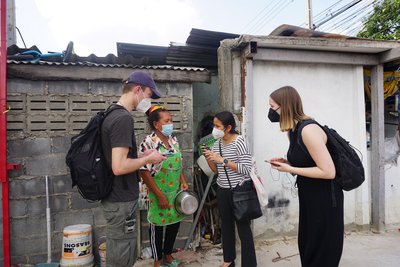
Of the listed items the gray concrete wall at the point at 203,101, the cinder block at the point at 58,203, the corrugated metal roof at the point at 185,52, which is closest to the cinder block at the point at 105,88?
the corrugated metal roof at the point at 185,52

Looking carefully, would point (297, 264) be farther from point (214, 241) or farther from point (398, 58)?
point (398, 58)

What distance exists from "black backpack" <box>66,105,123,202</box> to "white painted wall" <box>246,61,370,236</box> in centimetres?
228

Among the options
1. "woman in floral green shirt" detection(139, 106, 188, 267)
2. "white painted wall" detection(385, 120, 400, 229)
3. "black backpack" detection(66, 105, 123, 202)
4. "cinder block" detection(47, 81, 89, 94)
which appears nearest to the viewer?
"black backpack" detection(66, 105, 123, 202)

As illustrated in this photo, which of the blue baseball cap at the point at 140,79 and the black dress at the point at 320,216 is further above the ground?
the blue baseball cap at the point at 140,79

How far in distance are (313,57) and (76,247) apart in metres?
4.10

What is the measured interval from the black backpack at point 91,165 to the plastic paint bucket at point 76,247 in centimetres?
145

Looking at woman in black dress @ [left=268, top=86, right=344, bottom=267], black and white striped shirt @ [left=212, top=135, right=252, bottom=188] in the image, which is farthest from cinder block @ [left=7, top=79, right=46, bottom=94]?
woman in black dress @ [left=268, top=86, right=344, bottom=267]

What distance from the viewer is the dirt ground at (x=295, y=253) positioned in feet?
11.6

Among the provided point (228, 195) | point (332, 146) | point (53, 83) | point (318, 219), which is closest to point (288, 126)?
point (332, 146)

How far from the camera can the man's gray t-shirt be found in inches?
82.2

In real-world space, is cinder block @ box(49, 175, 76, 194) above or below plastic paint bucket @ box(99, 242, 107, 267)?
above

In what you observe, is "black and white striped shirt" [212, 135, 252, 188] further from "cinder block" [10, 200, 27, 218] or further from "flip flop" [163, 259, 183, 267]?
"cinder block" [10, 200, 27, 218]

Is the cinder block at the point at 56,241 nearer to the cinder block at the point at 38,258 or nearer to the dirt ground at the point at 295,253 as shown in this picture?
the cinder block at the point at 38,258

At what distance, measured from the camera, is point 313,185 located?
85.2 inches
